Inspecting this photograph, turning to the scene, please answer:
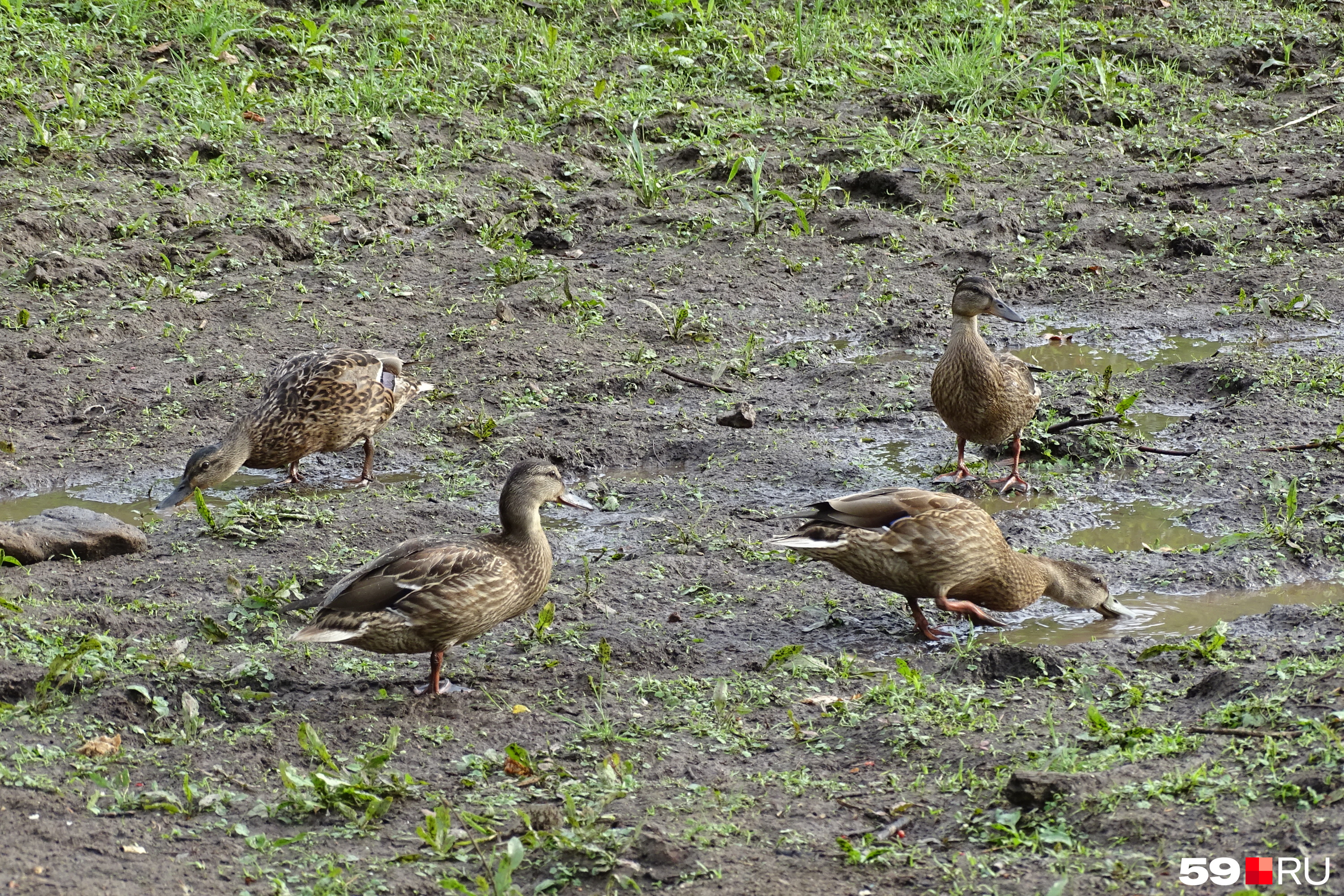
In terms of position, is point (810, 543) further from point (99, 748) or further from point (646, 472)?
point (99, 748)

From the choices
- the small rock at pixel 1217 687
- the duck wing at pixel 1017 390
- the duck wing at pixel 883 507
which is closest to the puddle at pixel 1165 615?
the duck wing at pixel 883 507

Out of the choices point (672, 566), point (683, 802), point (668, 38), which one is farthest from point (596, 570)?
point (668, 38)

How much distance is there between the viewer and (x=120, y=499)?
24.2ft

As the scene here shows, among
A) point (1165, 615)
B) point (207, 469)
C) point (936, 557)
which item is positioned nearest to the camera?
point (936, 557)

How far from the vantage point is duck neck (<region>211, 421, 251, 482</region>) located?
721 centimetres

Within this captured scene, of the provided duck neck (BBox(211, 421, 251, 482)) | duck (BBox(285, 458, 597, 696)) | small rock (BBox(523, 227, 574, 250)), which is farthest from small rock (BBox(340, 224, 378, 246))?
duck (BBox(285, 458, 597, 696))

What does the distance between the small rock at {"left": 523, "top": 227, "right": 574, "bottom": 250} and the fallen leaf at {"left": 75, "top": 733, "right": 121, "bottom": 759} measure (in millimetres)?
6494

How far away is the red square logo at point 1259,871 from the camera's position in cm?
354

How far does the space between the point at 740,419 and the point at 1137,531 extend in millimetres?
2347

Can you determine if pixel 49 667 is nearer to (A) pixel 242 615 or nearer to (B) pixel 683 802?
(A) pixel 242 615

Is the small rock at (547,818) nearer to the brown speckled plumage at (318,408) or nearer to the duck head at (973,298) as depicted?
the brown speckled plumage at (318,408)

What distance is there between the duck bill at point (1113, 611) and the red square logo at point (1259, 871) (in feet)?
7.68

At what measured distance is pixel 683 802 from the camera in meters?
4.41

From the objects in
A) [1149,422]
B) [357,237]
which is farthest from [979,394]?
[357,237]
